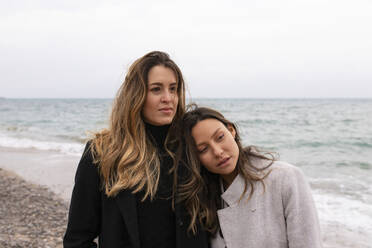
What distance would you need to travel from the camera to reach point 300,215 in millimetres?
2082

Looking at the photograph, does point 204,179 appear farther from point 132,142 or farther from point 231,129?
point 132,142

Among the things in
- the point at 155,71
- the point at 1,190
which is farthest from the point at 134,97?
the point at 1,190

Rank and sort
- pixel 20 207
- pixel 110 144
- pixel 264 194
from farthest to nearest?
pixel 20 207, pixel 110 144, pixel 264 194

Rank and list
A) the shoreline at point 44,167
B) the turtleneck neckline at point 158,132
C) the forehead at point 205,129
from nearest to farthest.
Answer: the forehead at point 205,129 < the turtleneck neckline at point 158,132 < the shoreline at point 44,167

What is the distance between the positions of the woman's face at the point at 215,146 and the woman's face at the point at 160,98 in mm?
228

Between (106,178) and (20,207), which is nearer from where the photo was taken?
(106,178)

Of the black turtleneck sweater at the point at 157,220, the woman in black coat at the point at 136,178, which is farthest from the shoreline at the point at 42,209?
the black turtleneck sweater at the point at 157,220

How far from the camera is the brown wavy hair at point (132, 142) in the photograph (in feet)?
7.56

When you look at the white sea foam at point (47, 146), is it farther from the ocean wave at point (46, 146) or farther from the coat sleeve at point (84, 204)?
the coat sleeve at point (84, 204)

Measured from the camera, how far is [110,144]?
7.97ft

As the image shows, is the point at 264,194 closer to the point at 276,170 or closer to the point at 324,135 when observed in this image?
the point at 276,170

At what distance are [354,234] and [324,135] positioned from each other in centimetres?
1451

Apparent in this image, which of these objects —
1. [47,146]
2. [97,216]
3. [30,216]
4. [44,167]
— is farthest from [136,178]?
[47,146]

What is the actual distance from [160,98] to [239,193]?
2.78 feet
